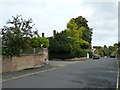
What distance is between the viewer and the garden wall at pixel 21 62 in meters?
18.7

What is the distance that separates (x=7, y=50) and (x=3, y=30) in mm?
2666

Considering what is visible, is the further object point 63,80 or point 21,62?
point 21,62

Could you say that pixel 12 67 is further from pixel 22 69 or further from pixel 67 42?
pixel 67 42

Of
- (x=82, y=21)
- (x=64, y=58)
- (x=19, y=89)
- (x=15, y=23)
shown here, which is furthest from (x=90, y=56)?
(x=19, y=89)

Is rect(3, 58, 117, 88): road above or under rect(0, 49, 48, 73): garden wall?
under

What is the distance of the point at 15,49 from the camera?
2052cm

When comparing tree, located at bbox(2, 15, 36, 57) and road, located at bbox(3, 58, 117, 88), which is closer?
road, located at bbox(3, 58, 117, 88)

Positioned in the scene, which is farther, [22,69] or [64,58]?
[64,58]

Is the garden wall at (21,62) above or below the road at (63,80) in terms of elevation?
above

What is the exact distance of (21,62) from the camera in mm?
21344

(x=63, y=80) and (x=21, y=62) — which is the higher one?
(x=21, y=62)

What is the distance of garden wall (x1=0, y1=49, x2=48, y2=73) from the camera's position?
1867 centimetres

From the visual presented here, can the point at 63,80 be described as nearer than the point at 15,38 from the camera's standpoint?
Yes

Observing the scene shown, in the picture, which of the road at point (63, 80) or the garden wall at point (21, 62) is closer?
the road at point (63, 80)
